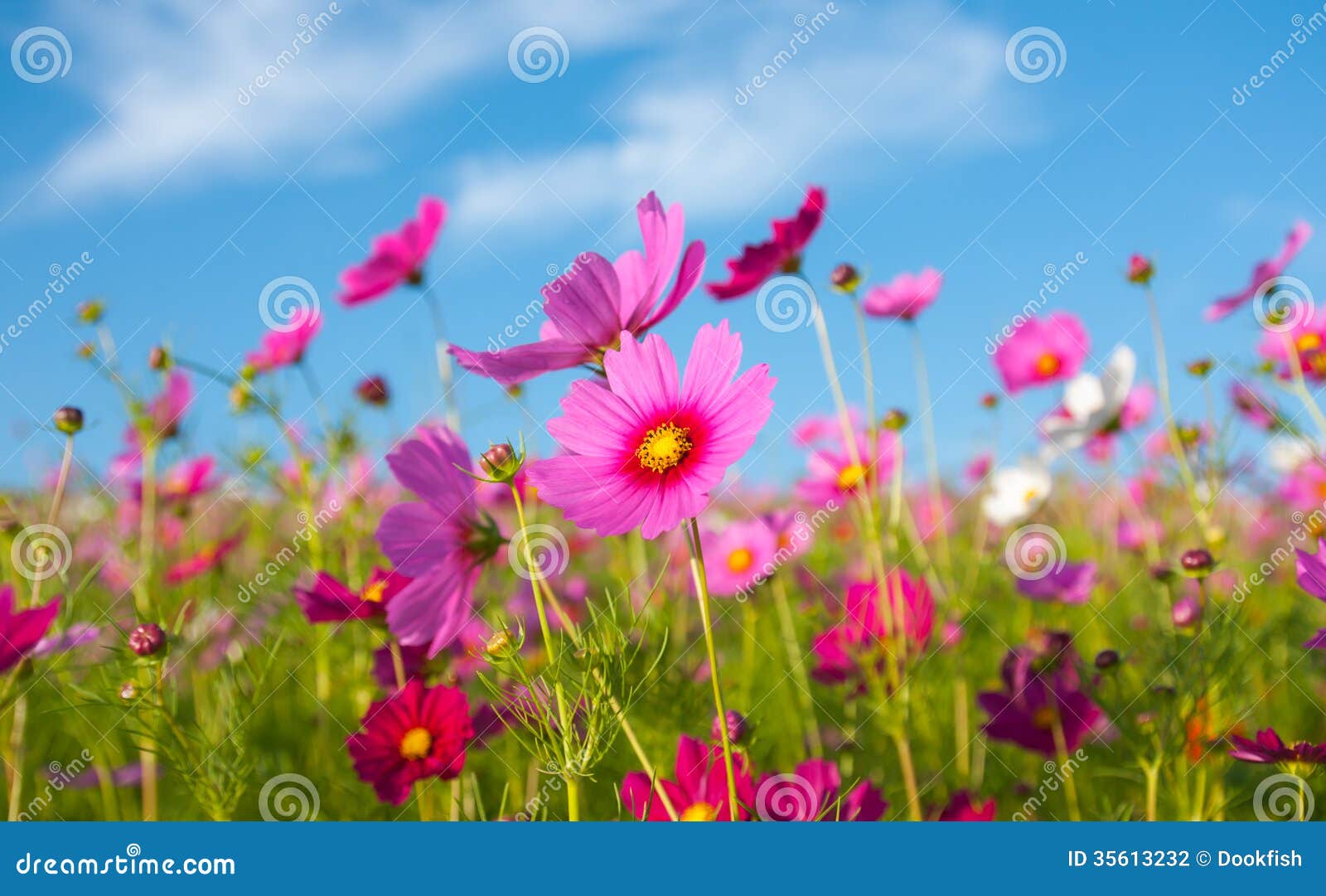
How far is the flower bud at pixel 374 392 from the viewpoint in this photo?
1.84 metres

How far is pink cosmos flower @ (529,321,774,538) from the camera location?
0.64 meters

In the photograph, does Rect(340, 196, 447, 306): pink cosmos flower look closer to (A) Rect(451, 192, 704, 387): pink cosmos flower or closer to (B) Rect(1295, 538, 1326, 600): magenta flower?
(A) Rect(451, 192, 704, 387): pink cosmos flower

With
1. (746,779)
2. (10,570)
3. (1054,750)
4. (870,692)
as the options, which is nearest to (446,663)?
(746,779)

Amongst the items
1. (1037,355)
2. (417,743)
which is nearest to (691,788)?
(417,743)

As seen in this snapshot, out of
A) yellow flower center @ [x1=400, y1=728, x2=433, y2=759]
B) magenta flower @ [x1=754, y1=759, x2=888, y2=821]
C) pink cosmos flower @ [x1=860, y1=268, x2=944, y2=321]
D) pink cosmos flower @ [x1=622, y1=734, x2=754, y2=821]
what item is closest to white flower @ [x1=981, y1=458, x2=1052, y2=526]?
pink cosmos flower @ [x1=860, y1=268, x2=944, y2=321]

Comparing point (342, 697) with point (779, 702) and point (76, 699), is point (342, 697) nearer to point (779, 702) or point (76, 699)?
point (76, 699)

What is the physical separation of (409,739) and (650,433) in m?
0.46

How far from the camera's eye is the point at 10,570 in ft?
4.93

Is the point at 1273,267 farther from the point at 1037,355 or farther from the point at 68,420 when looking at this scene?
the point at 68,420

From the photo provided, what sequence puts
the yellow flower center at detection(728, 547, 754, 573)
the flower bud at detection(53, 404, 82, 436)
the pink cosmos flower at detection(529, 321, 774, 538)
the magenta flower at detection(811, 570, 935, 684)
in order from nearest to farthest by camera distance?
1. the pink cosmos flower at detection(529, 321, 774, 538)
2. the flower bud at detection(53, 404, 82, 436)
3. the magenta flower at detection(811, 570, 935, 684)
4. the yellow flower center at detection(728, 547, 754, 573)

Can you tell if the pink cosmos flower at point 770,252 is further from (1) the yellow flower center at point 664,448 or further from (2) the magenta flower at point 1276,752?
(2) the magenta flower at point 1276,752

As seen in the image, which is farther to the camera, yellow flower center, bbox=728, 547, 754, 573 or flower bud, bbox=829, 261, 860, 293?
yellow flower center, bbox=728, 547, 754, 573

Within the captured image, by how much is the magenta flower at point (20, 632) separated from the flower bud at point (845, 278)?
1.01 meters

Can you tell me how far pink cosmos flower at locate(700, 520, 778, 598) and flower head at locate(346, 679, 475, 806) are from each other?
2.47 ft
